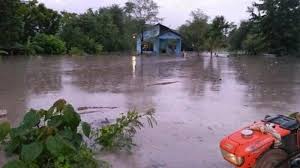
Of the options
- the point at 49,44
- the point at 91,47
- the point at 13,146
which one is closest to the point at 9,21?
the point at 49,44

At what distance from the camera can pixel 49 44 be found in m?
43.3

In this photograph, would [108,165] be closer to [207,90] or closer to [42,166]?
[42,166]

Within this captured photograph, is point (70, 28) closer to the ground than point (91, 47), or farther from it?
farther from it

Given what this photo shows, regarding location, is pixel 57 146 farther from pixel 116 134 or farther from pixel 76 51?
Result: pixel 76 51

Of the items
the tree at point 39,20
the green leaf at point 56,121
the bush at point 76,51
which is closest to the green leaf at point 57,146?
the green leaf at point 56,121

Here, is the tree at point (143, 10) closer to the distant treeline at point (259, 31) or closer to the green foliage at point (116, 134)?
the distant treeline at point (259, 31)

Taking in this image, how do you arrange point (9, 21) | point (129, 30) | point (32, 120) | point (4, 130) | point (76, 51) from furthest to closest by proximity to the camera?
1. point (129, 30)
2. point (76, 51)
3. point (9, 21)
4. point (32, 120)
5. point (4, 130)

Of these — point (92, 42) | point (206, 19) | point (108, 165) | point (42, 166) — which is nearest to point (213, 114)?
point (108, 165)

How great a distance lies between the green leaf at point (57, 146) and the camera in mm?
3590

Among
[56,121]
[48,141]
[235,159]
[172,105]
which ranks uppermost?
[56,121]

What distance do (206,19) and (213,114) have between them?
1933 inches

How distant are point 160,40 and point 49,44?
19.3m

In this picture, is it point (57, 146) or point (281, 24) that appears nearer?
point (57, 146)

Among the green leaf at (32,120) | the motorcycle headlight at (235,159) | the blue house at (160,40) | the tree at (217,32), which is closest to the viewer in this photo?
the motorcycle headlight at (235,159)
